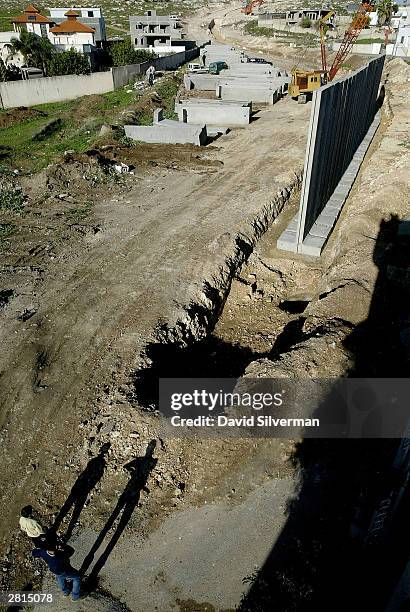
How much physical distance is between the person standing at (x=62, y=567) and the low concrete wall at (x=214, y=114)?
23.4 meters

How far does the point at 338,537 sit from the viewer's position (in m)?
5.64

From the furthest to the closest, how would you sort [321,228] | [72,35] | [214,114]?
[72,35], [214,114], [321,228]

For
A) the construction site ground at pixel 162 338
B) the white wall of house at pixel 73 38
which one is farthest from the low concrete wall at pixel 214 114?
the white wall of house at pixel 73 38

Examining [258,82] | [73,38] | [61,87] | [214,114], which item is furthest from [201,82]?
[73,38]

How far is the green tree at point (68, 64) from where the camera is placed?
41844 millimetres

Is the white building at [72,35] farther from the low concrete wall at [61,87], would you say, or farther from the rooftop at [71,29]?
the low concrete wall at [61,87]

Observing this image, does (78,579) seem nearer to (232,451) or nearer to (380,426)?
(232,451)

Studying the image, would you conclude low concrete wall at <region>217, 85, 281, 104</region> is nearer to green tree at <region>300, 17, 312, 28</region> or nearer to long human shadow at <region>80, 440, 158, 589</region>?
long human shadow at <region>80, 440, 158, 589</region>

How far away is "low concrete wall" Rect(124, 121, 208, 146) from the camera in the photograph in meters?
20.9

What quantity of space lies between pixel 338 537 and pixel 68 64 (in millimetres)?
47256

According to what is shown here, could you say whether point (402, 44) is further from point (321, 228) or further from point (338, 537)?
point (338, 537)

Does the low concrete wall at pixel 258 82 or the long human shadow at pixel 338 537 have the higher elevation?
the low concrete wall at pixel 258 82

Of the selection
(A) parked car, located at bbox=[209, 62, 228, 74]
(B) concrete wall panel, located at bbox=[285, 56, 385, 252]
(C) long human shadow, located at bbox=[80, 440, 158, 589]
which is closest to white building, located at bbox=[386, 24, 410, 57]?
(A) parked car, located at bbox=[209, 62, 228, 74]

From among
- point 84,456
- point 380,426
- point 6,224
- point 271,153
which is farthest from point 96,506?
point 271,153
